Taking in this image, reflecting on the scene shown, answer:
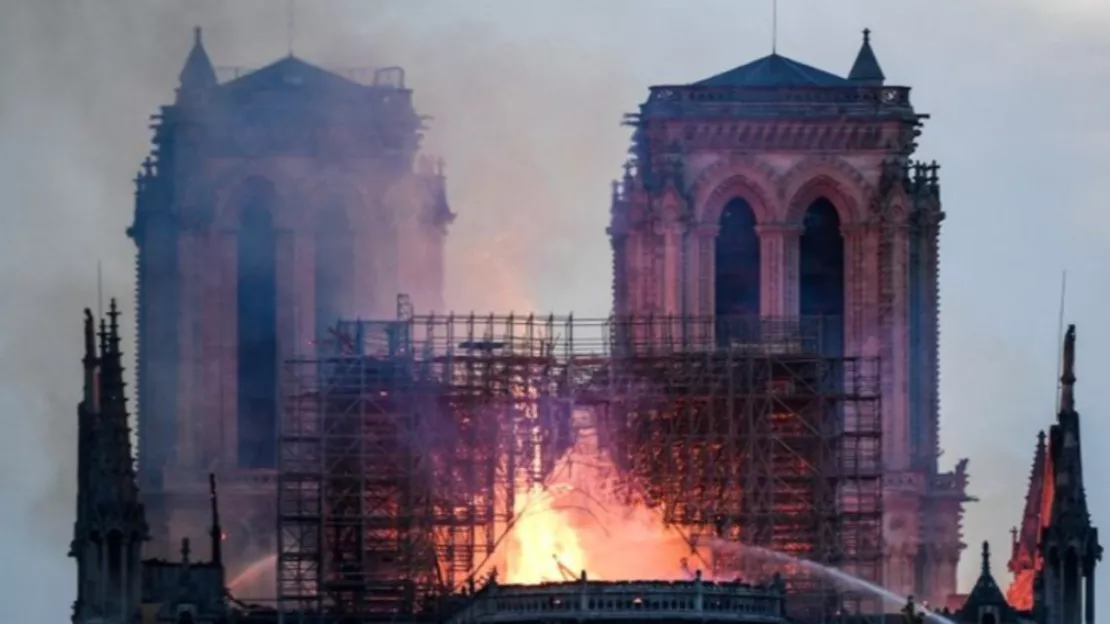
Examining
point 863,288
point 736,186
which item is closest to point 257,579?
point 736,186

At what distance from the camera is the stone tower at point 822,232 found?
174m

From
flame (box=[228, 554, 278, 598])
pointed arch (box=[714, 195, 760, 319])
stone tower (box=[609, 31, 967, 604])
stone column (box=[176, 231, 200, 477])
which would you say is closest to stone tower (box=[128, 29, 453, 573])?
stone column (box=[176, 231, 200, 477])

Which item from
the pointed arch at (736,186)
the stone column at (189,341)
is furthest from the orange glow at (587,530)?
the stone column at (189,341)

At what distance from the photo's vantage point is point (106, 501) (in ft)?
538

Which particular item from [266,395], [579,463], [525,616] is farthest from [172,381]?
[525,616]

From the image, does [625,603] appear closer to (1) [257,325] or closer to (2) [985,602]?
(2) [985,602]

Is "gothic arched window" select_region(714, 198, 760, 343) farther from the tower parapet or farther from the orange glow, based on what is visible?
the tower parapet

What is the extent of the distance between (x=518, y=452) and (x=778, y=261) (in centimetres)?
1209

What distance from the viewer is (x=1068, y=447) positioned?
6550 inches

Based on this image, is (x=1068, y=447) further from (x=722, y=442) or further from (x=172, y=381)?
(x=172, y=381)

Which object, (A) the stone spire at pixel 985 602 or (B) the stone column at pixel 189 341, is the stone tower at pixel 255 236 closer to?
(B) the stone column at pixel 189 341

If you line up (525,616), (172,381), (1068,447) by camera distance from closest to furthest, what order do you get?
(525,616) → (1068,447) → (172,381)

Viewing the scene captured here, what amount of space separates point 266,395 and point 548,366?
13.6 meters

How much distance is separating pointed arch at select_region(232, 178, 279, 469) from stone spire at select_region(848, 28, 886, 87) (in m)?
16.0
